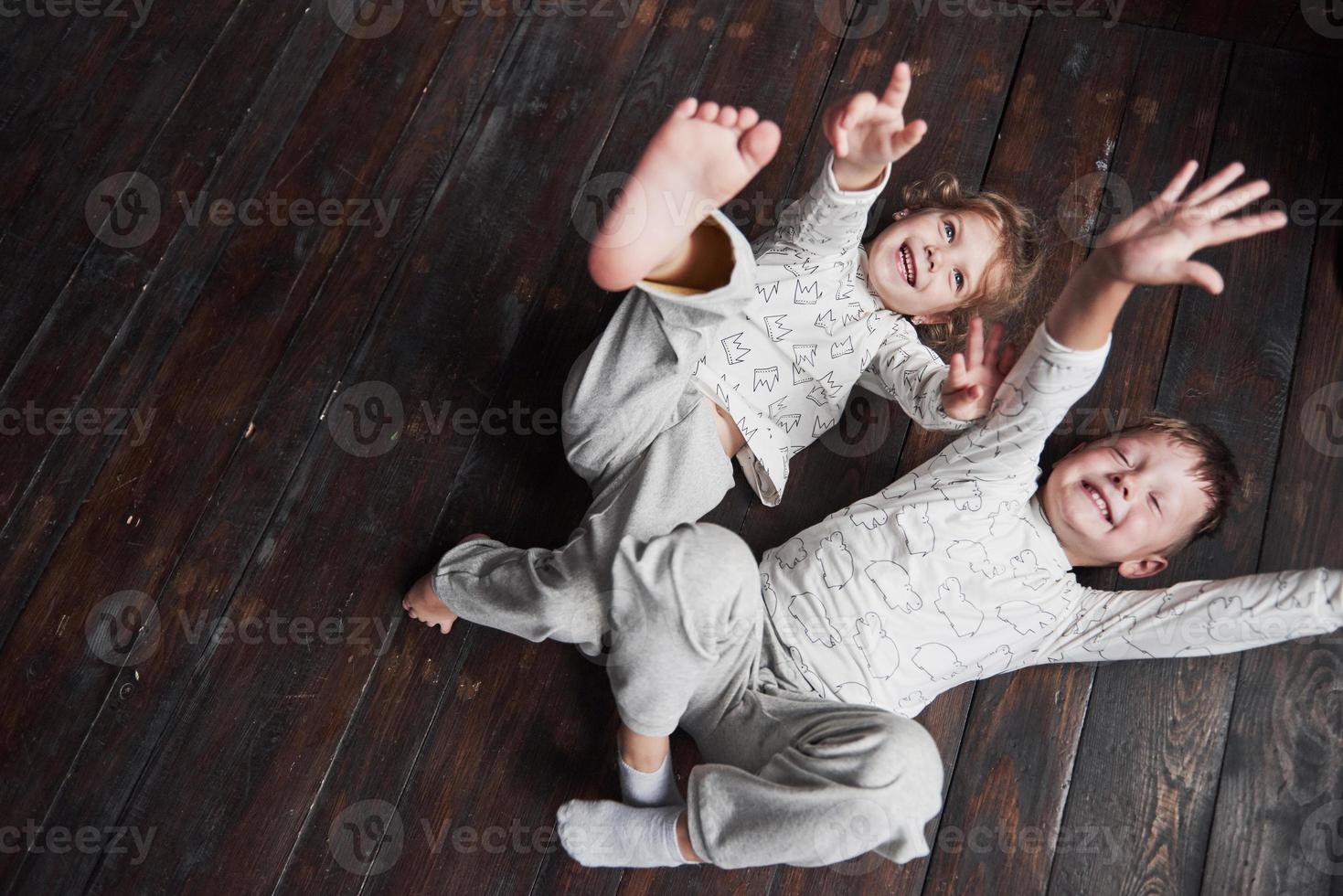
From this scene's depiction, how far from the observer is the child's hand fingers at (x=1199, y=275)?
35.1 inches

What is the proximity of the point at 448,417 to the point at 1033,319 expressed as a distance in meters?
0.80

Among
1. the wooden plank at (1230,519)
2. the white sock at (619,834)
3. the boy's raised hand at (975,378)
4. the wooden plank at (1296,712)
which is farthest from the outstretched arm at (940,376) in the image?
the white sock at (619,834)

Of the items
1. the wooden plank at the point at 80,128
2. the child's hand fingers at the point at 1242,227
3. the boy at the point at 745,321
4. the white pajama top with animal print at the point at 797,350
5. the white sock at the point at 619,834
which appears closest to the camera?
the child's hand fingers at the point at 1242,227

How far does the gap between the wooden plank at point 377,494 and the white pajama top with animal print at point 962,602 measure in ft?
1.65

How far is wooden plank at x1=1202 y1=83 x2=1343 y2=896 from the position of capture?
1195 mm

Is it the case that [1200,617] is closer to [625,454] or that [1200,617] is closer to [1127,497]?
[1127,497]

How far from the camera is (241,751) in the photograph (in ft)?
3.90

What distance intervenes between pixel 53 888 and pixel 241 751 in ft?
0.82

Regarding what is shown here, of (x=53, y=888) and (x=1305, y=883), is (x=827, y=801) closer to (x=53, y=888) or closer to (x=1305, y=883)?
(x=1305, y=883)

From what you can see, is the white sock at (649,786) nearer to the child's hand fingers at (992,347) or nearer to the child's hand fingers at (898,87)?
the child's hand fingers at (992,347)

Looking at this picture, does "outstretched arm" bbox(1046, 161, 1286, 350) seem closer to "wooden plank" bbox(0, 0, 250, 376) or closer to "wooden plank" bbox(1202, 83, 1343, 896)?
"wooden plank" bbox(1202, 83, 1343, 896)

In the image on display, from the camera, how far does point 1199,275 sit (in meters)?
0.90

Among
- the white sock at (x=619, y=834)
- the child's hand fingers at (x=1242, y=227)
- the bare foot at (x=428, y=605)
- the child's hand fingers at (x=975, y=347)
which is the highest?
the child's hand fingers at (x=1242, y=227)

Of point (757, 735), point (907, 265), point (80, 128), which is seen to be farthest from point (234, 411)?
point (907, 265)
